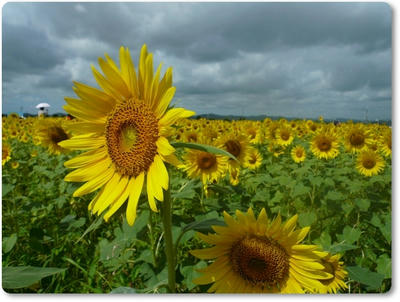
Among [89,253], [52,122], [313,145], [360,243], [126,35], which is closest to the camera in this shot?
[126,35]

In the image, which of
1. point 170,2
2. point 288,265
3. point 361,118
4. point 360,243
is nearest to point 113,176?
point 288,265

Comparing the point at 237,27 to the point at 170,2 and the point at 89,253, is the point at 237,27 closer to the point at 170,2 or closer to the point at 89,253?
the point at 170,2

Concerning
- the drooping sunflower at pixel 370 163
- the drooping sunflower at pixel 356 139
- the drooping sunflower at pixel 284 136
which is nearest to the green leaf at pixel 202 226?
the drooping sunflower at pixel 370 163

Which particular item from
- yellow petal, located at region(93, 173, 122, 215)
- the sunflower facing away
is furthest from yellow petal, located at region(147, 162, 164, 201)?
yellow petal, located at region(93, 173, 122, 215)

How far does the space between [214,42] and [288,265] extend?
1.47 metres

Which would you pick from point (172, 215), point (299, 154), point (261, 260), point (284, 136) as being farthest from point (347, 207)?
point (284, 136)

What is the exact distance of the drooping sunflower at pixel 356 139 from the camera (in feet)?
11.1

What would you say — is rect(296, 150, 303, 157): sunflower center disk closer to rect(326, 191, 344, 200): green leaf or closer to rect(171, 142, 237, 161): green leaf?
rect(326, 191, 344, 200): green leaf

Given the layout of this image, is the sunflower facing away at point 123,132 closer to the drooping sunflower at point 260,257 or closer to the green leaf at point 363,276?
the drooping sunflower at point 260,257

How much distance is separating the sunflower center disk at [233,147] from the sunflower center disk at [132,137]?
5.67 feet

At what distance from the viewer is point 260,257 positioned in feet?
3.85

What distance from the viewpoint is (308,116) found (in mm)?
2268

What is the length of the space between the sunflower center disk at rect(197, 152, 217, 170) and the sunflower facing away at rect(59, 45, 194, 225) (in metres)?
1.43

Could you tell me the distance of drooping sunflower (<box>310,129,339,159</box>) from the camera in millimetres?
3672
